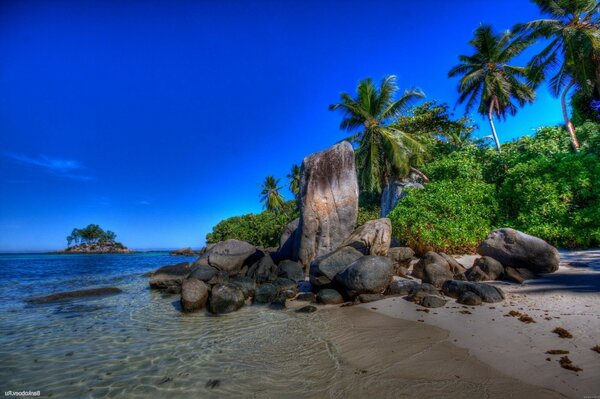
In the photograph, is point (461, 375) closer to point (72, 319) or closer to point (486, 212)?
point (72, 319)

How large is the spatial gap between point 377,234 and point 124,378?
9106 millimetres

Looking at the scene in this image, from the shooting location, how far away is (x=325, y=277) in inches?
340

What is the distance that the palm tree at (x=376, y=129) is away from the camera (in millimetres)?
20141

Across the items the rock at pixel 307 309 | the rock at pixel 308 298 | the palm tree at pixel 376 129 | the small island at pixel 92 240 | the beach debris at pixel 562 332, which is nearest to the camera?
the beach debris at pixel 562 332

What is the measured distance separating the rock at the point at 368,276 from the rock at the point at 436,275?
4.34ft

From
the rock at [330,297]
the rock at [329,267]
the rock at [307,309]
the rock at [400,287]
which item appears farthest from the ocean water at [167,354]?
the rock at [400,287]

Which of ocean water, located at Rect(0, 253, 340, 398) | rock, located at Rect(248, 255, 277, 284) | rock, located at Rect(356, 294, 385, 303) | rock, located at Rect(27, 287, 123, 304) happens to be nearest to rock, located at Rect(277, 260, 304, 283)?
rock, located at Rect(248, 255, 277, 284)

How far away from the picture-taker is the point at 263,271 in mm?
12148

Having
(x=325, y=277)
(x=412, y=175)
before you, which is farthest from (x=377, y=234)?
(x=412, y=175)

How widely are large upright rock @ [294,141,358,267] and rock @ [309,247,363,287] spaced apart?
327cm

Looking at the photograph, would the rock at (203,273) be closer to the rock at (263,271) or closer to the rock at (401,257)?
the rock at (263,271)

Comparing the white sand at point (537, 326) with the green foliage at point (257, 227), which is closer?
the white sand at point (537, 326)

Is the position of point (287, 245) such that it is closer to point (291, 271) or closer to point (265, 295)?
point (291, 271)

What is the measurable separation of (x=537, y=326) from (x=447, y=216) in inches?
330
